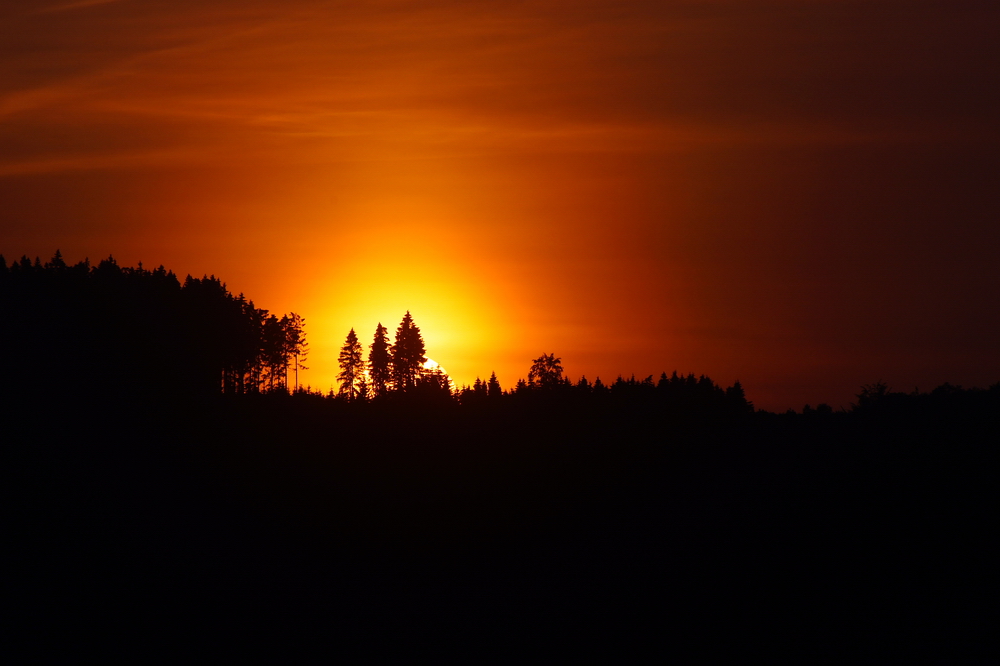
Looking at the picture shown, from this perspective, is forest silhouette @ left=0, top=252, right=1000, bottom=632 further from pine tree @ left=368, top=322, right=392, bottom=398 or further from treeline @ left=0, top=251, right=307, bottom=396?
pine tree @ left=368, top=322, right=392, bottom=398

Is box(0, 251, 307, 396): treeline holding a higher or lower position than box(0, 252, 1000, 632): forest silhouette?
higher

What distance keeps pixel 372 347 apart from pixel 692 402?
5622 cm

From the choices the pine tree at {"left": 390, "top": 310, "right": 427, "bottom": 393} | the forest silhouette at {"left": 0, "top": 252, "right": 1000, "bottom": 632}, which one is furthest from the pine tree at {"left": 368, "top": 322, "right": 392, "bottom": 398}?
the forest silhouette at {"left": 0, "top": 252, "right": 1000, "bottom": 632}

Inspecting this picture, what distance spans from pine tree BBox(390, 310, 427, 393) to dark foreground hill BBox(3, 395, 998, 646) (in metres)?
46.8

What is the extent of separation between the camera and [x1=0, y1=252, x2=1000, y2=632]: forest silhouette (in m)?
62.4

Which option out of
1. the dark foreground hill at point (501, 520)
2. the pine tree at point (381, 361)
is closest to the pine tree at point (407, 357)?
the pine tree at point (381, 361)

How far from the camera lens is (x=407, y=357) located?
5256 inches

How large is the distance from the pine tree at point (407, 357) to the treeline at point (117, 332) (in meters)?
19.9

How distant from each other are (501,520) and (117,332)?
51.0 m

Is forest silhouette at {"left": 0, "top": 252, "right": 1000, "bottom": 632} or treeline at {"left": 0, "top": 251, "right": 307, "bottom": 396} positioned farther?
treeline at {"left": 0, "top": 251, "right": 307, "bottom": 396}

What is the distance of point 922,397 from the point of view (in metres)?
80.5

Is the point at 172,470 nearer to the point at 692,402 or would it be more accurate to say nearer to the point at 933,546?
the point at 692,402

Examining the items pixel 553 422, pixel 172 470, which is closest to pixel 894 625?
pixel 553 422

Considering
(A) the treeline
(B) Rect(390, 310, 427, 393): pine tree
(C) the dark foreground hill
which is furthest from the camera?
(B) Rect(390, 310, 427, 393): pine tree
